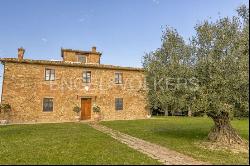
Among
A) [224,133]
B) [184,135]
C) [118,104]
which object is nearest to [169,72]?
[224,133]

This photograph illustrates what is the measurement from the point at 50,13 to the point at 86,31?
4.07 meters

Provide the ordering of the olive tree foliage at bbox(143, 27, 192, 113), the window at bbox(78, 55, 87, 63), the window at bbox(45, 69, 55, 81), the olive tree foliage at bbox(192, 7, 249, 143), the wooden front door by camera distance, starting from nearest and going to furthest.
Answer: the olive tree foliage at bbox(192, 7, 249, 143) < the olive tree foliage at bbox(143, 27, 192, 113) < the window at bbox(45, 69, 55, 81) < the wooden front door < the window at bbox(78, 55, 87, 63)

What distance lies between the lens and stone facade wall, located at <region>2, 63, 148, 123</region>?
971 inches

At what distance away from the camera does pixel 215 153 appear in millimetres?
10289

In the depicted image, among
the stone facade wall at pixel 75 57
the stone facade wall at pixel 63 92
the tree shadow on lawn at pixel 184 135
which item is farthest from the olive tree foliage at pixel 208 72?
the stone facade wall at pixel 75 57

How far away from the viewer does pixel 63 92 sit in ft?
87.2

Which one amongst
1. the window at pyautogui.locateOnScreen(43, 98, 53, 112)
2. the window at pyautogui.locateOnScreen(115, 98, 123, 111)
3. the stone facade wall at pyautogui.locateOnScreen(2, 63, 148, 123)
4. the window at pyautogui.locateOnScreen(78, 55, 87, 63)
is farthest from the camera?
the window at pyautogui.locateOnScreen(78, 55, 87, 63)

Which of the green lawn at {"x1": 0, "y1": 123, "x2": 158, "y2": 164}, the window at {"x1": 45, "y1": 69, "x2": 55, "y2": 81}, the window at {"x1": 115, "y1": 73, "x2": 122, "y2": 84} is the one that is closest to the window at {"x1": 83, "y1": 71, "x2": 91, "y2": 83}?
the window at {"x1": 115, "y1": 73, "x2": 122, "y2": 84}

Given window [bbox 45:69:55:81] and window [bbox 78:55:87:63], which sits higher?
window [bbox 78:55:87:63]

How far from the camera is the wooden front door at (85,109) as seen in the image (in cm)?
2741

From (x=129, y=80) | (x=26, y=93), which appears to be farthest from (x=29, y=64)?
(x=129, y=80)

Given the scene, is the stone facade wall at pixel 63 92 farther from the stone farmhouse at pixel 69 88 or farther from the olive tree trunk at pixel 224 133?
the olive tree trunk at pixel 224 133

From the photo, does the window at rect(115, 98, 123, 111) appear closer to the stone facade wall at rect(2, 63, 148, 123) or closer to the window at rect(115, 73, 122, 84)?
the stone facade wall at rect(2, 63, 148, 123)

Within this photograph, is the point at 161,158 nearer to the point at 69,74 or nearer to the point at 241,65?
the point at 241,65
